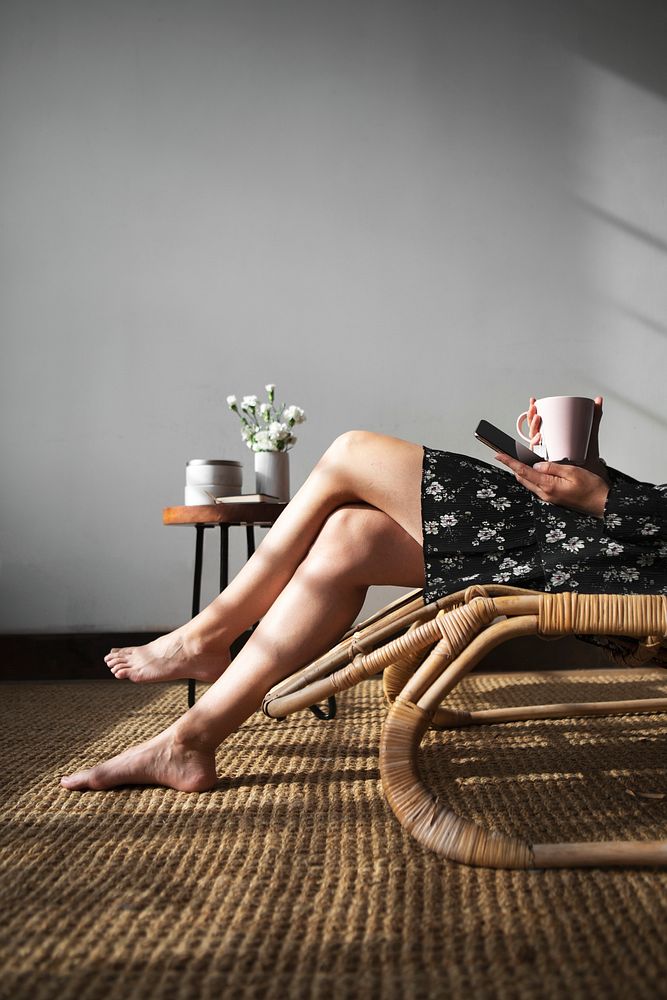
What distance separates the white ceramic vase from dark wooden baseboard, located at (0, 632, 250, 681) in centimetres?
80

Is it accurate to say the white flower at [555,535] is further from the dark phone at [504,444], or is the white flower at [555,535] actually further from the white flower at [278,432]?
the white flower at [278,432]

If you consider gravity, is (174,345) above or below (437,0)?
below

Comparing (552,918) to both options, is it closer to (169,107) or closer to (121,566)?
(121,566)

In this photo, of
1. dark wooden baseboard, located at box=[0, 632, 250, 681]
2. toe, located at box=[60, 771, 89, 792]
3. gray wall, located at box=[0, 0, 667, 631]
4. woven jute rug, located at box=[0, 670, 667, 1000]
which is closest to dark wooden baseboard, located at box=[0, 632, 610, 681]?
dark wooden baseboard, located at box=[0, 632, 250, 681]

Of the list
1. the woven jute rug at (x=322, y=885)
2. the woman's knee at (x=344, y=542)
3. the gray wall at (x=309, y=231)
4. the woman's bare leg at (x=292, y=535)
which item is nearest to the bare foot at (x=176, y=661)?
the woman's bare leg at (x=292, y=535)

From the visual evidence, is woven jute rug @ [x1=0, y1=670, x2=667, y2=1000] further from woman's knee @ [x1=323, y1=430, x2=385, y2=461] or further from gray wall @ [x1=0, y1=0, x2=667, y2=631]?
gray wall @ [x1=0, y1=0, x2=667, y2=631]

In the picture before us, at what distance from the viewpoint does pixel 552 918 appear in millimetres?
851

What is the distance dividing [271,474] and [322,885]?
1399mm

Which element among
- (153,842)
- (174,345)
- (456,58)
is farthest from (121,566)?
(456,58)

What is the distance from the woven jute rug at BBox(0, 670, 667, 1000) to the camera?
2.43 feet

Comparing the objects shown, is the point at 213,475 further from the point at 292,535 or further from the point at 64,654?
the point at 64,654

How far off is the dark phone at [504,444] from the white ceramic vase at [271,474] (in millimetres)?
1019

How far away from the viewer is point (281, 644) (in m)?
1.31

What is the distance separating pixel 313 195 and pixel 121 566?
1528mm
